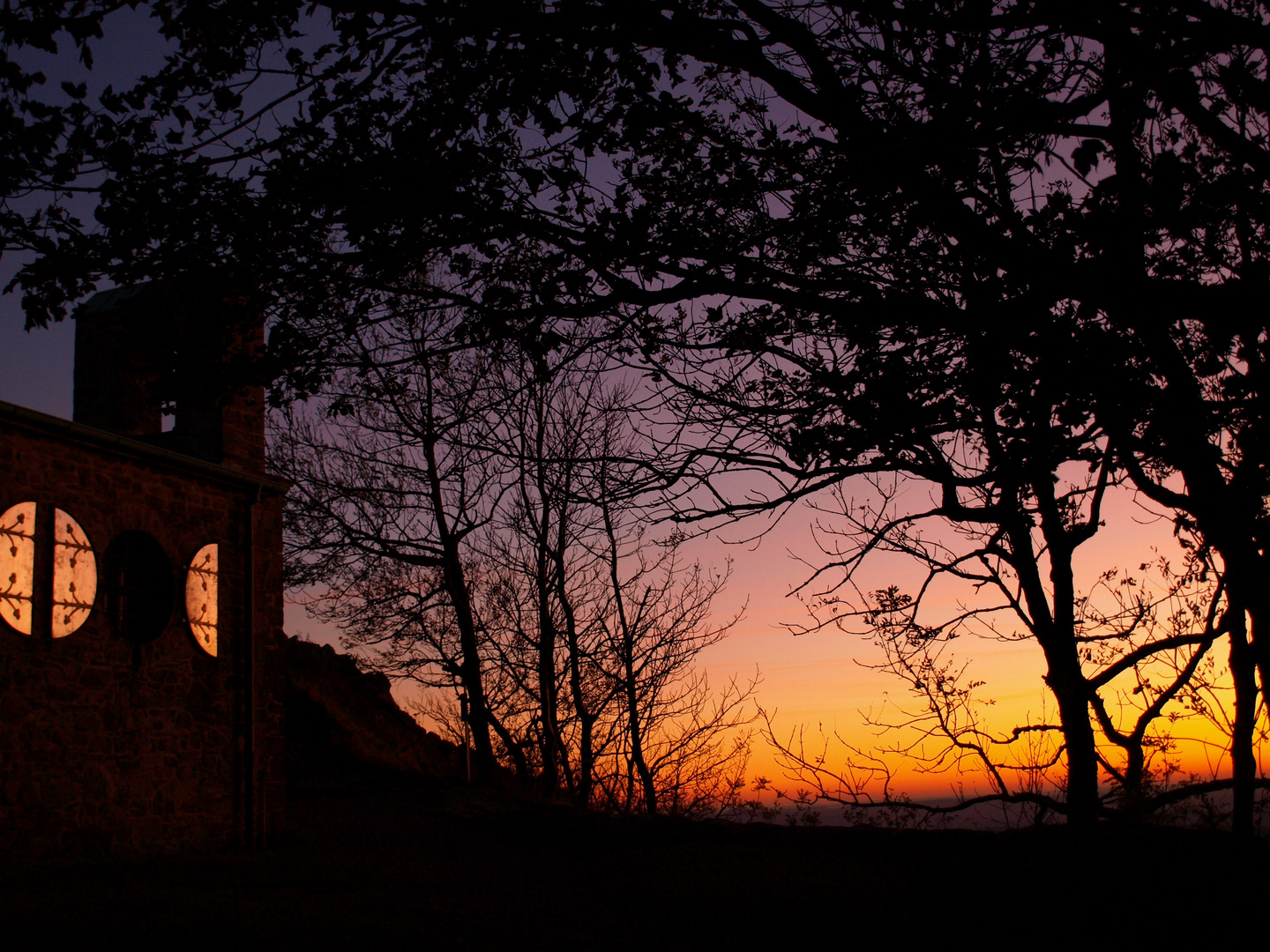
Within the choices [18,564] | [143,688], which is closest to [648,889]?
[143,688]

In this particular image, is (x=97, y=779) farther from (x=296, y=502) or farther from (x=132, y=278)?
(x=296, y=502)

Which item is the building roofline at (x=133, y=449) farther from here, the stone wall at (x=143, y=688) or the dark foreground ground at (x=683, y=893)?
the dark foreground ground at (x=683, y=893)

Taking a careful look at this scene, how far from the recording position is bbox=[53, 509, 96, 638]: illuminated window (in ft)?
34.5

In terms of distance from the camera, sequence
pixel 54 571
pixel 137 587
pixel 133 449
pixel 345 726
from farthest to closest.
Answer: pixel 345 726
pixel 137 587
pixel 133 449
pixel 54 571

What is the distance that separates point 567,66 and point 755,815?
8.16m

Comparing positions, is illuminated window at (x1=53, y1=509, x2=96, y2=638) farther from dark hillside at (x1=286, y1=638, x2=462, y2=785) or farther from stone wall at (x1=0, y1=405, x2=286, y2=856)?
dark hillside at (x1=286, y1=638, x2=462, y2=785)

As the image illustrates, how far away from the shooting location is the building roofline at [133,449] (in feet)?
34.1

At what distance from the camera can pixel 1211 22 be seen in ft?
17.0

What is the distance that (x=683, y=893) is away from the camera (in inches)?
348

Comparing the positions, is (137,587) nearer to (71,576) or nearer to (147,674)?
(147,674)

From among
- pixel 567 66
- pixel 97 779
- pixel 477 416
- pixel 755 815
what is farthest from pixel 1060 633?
pixel 97 779

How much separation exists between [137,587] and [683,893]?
7188 mm

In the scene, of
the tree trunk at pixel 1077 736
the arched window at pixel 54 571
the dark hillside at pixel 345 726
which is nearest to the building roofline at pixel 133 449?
the arched window at pixel 54 571

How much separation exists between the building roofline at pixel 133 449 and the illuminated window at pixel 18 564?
33.7 inches
